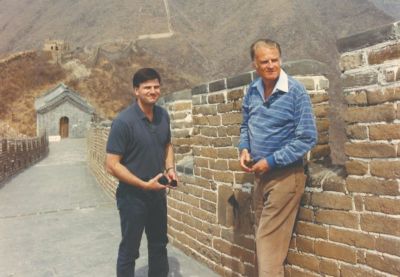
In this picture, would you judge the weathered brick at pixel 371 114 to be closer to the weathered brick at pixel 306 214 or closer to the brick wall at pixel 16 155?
the weathered brick at pixel 306 214

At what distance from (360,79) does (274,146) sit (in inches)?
27.5

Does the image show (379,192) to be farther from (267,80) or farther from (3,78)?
(3,78)

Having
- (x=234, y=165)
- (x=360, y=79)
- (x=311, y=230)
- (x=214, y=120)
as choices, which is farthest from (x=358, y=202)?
(x=214, y=120)

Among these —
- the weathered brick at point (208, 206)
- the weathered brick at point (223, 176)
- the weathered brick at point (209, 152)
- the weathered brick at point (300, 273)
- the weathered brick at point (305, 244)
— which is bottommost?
the weathered brick at point (300, 273)

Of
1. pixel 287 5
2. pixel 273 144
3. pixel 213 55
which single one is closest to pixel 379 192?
pixel 273 144

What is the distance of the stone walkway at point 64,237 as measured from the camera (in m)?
4.82

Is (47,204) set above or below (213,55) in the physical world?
below

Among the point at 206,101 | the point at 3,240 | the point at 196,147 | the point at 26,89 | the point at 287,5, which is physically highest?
the point at 287,5

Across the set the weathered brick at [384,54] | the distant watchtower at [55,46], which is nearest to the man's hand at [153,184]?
the weathered brick at [384,54]

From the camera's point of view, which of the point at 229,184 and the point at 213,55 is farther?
the point at 213,55

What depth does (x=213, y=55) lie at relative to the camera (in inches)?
3989

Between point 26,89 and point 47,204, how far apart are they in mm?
54846

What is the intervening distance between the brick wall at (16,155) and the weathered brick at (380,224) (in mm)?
13288

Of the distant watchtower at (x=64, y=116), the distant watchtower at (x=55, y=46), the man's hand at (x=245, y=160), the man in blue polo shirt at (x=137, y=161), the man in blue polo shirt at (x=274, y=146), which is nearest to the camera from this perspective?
the man in blue polo shirt at (x=274, y=146)
